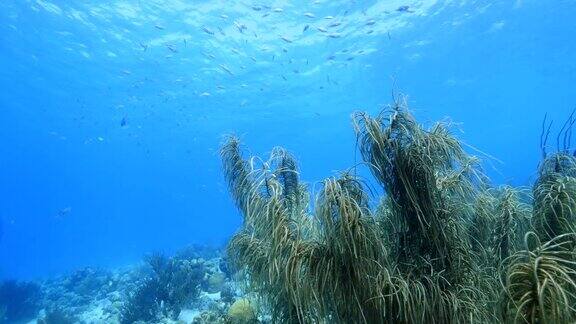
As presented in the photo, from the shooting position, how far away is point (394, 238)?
15.6 ft

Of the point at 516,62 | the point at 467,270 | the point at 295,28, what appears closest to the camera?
the point at 467,270

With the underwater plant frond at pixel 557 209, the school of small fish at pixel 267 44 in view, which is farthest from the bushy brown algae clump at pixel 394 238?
the school of small fish at pixel 267 44

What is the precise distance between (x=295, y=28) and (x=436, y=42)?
14.1m

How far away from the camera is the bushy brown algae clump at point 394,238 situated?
13.2 ft

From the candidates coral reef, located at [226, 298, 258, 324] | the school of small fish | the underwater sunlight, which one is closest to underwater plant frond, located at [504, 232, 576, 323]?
the underwater sunlight

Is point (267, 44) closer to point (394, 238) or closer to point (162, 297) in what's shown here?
point (162, 297)

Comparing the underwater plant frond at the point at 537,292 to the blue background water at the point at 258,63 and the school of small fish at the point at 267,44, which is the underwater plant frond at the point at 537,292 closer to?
the blue background water at the point at 258,63

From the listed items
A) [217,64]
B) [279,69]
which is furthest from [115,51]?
[279,69]

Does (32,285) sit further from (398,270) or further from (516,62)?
(516,62)

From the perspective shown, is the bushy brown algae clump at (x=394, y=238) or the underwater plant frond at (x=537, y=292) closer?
the underwater plant frond at (x=537, y=292)

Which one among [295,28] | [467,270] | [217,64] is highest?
[217,64]

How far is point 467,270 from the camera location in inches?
185

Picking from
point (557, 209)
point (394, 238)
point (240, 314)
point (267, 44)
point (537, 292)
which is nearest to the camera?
point (537, 292)

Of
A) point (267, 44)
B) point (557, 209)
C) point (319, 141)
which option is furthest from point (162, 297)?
point (319, 141)
